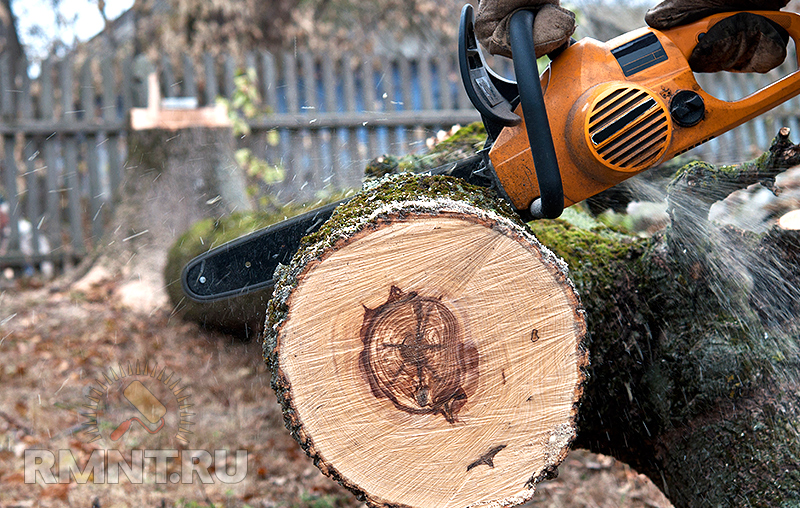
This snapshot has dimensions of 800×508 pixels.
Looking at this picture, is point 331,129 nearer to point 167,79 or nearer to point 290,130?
point 290,130

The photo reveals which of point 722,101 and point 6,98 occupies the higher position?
point 722,101

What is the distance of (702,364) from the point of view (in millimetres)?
1744

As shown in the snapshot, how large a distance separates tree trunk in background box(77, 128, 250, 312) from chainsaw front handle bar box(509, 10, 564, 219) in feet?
11.9

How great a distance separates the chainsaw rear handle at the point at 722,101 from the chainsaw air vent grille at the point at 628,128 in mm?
177

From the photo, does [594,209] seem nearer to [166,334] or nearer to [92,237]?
[166,334]

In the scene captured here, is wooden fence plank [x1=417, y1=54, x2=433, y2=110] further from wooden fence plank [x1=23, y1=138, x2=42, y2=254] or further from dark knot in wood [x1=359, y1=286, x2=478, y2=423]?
dark knot in wood [x1=359, y1=286, x2=478, y2=423]

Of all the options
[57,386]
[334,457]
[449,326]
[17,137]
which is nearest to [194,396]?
[57,386]

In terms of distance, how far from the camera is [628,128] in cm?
159

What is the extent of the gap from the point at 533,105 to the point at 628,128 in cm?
31

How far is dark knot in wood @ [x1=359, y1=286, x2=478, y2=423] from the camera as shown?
4.45ft

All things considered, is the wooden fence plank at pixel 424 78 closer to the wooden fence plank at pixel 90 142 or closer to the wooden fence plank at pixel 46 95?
the wooden fence plank at pixel 90 142

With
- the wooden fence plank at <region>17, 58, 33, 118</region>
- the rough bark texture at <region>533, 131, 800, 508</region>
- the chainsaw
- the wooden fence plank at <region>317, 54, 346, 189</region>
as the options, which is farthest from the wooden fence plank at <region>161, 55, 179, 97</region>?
the rough bark texture at <region>533, 131, 800, 508</region>

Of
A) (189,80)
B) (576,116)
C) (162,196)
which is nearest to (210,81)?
(189,80)

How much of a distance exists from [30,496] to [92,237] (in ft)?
12.7
